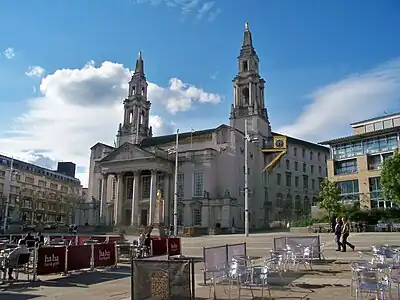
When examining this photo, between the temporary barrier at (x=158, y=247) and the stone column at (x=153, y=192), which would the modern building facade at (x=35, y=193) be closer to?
the stone column at (x=153, y=192)

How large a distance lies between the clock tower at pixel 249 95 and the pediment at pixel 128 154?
20.0 metres

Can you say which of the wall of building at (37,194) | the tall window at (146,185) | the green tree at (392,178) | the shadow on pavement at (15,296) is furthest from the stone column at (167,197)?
the shadow on pavement at (15,296)

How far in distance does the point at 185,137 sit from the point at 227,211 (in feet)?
67.9

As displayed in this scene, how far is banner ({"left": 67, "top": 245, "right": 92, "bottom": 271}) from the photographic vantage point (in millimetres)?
16031

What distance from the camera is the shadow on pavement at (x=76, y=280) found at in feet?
44.3

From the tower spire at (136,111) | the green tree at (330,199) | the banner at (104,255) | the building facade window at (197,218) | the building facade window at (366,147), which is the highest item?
the tower spire at (136,111)

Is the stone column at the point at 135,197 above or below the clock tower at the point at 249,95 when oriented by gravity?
below

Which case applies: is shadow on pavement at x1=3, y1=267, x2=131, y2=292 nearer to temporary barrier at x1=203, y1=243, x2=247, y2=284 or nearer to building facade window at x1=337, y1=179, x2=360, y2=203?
temporary barrier at x1=203, y1=243, x2=247, y2=284

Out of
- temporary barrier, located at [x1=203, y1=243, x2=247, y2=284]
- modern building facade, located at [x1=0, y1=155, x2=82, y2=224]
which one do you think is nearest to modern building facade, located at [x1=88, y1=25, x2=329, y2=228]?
modern building facade, located at [x1=0, y1=155, x2=82, y2=224]

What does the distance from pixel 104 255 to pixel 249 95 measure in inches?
2650

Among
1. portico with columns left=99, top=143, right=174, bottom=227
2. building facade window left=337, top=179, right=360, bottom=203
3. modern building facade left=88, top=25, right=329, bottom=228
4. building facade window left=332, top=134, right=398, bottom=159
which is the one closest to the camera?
building facade window left=332, top=134, right=398, bottom=159

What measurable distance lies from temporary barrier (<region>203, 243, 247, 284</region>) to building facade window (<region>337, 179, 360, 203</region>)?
176ft

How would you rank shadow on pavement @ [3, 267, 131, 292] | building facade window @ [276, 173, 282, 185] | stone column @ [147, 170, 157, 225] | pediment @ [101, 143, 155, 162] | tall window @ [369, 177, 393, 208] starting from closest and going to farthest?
1. shadow on pavement @ [3, 267, 131, 292]
2. tall window @ [369, 177, 393, 208]
3. stone column @ [147, 170, 157, 225]
4. pediment @ [101, 143, 155, 162]
5. building facade window @ [276, 173, 282, 185]

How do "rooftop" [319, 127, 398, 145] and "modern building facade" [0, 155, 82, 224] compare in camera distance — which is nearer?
"rooftop" [319, 127, 398, 145]
